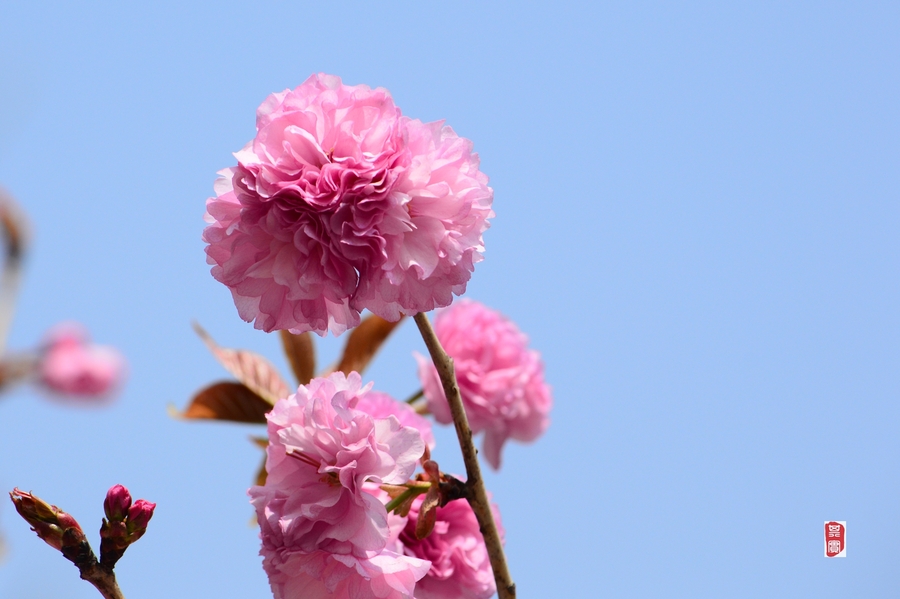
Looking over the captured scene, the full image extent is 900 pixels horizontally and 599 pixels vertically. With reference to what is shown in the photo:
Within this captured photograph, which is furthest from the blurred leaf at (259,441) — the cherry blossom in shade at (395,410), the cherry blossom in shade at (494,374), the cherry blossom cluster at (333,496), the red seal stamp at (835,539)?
the red seal stamp at (835,539)

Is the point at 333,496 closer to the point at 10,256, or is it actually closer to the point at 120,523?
the point at 120,523

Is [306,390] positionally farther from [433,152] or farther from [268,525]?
[433,152]

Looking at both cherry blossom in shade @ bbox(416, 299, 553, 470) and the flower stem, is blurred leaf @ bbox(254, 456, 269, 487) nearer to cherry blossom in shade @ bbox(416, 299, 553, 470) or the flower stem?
cherry blossom in shade @ bbox(416, 299, 553, 470)

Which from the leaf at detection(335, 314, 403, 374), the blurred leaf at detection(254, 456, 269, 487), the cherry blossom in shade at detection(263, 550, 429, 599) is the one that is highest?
the leaf at detection(335, 314, 403, 374)

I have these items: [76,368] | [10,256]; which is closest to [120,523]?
[10,256]

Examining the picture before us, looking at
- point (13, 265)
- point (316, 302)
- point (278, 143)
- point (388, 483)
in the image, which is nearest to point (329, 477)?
point (388, 483)

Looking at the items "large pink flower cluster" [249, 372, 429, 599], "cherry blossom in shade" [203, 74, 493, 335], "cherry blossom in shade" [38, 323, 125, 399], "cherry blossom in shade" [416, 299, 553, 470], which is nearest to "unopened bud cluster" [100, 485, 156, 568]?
"large pink flower cluster" [249, 372, 429, 599]

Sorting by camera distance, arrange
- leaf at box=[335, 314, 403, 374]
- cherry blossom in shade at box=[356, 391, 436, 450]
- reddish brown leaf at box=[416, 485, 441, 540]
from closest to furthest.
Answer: reddish brown leaf at box=[416, 485, 441, 540], cherry blossom in shade at box=[356, 391, 436, 450], leaf at box=[335, 314, 403, 374]
